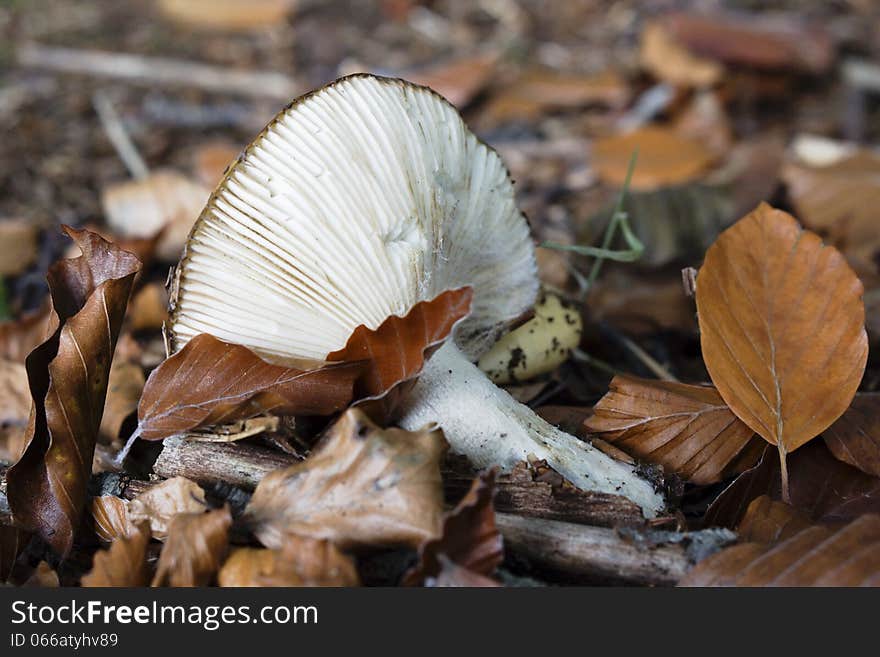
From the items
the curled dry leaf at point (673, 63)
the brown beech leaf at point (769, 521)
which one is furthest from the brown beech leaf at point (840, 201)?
the brown beech leaf at point (769, 521)

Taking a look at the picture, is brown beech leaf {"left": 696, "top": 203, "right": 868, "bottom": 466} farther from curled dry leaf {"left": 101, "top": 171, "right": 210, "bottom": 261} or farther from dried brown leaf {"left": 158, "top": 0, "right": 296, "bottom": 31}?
dried brown leaf {"left": 158, "top": 0, "right": 296, "bottom": 31}

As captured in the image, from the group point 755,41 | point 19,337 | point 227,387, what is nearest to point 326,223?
point 227,387

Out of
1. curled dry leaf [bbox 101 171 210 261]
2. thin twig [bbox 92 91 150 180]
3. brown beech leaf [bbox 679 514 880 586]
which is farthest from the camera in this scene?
thin twig [bbox 92 91 150 180]

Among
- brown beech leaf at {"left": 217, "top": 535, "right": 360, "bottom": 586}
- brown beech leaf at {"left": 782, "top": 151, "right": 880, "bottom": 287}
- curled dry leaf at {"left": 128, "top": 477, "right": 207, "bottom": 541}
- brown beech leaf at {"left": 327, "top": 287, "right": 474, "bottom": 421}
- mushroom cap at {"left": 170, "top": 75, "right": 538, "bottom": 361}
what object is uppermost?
mushroom cap at {"left": 170, "top": 75, "right": 538, "bottom": 361}

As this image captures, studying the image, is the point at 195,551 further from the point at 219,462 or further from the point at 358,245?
the point at 358,245

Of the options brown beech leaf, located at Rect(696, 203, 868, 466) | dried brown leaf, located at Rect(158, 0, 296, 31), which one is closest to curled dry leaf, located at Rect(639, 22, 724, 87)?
dried brown leaf, located at Rect(158, 0, 296, 31)

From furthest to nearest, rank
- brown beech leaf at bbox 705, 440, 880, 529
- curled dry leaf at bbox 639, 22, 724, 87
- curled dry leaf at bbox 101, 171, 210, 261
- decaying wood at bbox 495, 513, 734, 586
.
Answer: curled dry leaf at bbox 639, 22, 724, 87 → curled dry leaf at bbox 101, 171, 210, 261 → brown beech leaf at bbox 705, 440, 880, 529 → decaying wood at bbox 495, 513, 734, 586

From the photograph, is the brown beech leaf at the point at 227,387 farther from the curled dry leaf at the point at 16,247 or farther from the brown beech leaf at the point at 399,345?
the curled dry leaf at the point at 16,247
